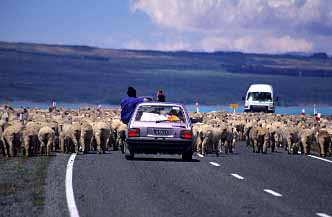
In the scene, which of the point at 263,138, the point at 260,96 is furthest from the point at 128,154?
the point at 260,96

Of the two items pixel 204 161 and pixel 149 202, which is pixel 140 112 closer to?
pixel 204 161

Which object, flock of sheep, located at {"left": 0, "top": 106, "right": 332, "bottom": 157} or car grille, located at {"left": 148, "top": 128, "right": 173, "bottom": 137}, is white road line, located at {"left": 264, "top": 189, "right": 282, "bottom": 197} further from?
flock of sheep, located at {"left": 0, "top": 106, "right": 332, "bottom": 157}

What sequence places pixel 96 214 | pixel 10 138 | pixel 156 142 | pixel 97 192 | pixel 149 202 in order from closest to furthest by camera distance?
pixel 96 214, pixel 149 202, pixel 97 192, pixel 156 142, pixel 10 138

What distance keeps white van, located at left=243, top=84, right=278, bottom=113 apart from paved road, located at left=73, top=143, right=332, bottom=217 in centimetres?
5159

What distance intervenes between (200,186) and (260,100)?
61159 mm

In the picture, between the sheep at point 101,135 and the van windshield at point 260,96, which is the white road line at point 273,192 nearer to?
the sheep at point 101,135

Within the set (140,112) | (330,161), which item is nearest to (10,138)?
(140,112)

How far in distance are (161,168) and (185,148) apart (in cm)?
215

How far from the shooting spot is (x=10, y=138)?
92.0 feet

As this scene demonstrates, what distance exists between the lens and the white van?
263ft

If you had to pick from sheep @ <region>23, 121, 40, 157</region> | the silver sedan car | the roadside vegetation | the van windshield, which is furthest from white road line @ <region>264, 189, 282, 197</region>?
the van windshield

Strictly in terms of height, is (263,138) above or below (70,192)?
above

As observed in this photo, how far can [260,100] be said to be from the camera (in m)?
80.9

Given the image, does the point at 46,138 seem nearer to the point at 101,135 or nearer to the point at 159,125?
the point at 101,135
